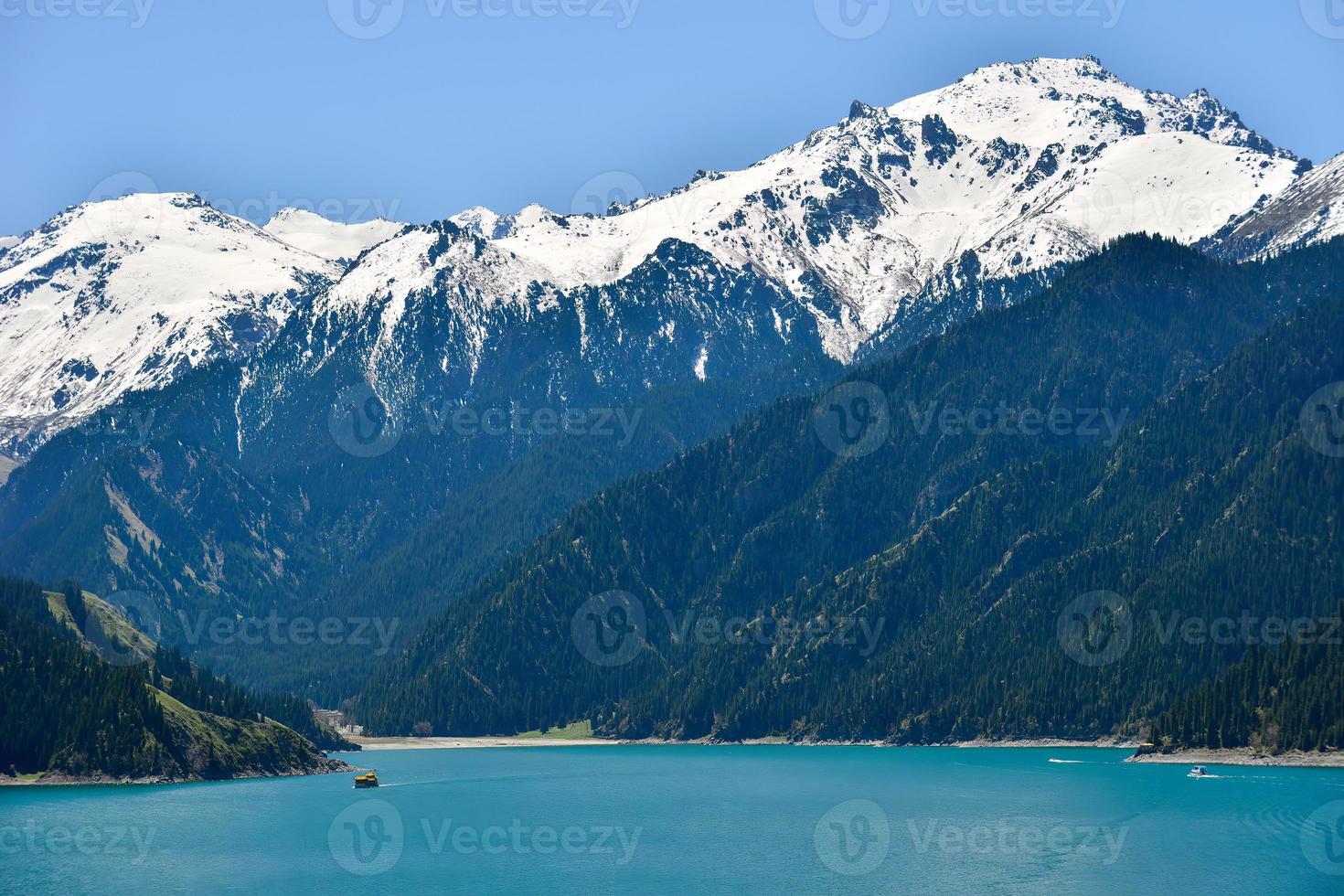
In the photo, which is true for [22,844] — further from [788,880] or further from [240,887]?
[788,880]

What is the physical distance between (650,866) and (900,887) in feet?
93.4

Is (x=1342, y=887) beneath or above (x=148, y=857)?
above

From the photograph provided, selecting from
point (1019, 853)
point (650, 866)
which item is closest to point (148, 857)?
point (650, 866)

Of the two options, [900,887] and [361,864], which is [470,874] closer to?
[361,864]

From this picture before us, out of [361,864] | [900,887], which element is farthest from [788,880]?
[361,864]

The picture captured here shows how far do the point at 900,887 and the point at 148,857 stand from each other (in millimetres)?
81075

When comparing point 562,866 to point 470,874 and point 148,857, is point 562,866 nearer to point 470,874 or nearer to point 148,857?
point 470,874

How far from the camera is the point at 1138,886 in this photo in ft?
573

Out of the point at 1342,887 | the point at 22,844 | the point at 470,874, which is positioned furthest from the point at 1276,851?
the point at 22,844

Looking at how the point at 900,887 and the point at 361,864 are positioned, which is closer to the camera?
the point at 900,887

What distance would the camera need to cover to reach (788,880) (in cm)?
17938

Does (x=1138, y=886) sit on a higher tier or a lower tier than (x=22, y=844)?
higher

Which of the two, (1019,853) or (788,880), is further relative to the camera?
(1019,853)

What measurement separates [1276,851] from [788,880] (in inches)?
2147
